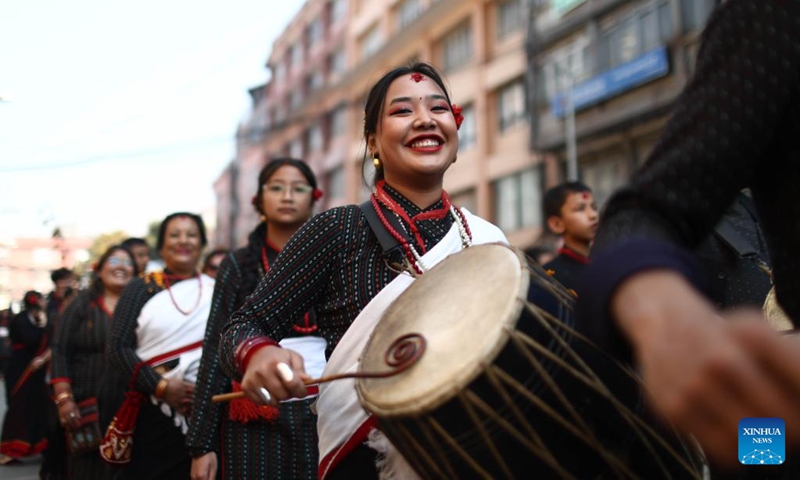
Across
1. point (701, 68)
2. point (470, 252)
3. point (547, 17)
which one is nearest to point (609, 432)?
point (470, 252)

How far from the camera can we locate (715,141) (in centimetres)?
105

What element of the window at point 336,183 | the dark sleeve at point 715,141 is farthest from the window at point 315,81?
the dark sleeve at point 715,141

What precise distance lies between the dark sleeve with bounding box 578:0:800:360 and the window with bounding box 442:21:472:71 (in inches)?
991

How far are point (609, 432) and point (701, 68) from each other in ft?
2.05

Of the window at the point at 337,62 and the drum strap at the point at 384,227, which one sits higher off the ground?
the window at the point at 337,62

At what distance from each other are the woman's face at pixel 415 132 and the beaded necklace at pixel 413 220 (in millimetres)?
75

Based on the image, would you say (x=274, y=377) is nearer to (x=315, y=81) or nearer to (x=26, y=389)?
(x=26, y=389)

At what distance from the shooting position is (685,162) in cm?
105

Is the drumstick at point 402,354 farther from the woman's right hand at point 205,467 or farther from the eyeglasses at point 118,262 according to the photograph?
the eyeglasses at point 118,262

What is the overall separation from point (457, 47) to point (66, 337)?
22.3m

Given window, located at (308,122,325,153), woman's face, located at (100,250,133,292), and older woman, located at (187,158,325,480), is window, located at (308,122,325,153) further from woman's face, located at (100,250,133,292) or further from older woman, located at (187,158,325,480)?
older woman, located at (187,158,325,480)

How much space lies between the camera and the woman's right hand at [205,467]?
3.37m

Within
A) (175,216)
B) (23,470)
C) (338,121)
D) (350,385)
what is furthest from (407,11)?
(350,385)

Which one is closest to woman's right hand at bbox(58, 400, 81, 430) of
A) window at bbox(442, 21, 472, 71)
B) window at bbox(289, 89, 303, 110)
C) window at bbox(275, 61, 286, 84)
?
window at bbox(442, 21, 472, 71)
